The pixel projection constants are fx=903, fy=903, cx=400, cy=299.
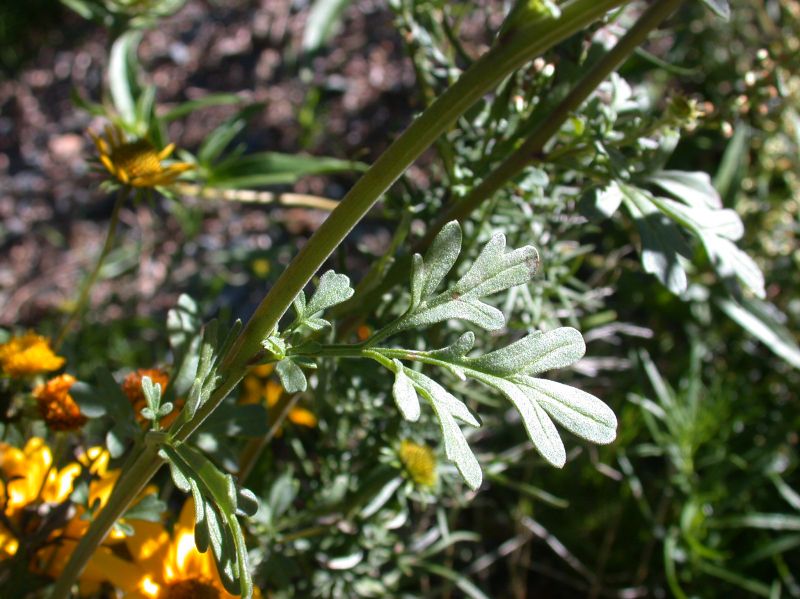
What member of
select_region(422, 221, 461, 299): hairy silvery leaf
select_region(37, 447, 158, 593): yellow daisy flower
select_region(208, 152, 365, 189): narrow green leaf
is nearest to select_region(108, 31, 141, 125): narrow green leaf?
select_region(208, 152, 365, 189): narrow green leaf

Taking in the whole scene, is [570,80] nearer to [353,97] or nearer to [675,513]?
[675,513]

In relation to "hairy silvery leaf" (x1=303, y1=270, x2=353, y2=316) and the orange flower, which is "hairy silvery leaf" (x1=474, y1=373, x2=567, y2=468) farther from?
the orange flower

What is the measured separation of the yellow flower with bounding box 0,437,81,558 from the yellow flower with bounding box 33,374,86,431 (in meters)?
0.05

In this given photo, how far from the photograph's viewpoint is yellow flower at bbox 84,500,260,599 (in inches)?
34.1

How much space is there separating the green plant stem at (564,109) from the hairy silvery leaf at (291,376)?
0.29 metres

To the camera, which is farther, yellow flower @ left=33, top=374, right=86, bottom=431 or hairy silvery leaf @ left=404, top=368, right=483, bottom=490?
yellow flower @ left=33, top=374, right=86, bottom=431

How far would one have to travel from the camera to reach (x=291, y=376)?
1.97 feet

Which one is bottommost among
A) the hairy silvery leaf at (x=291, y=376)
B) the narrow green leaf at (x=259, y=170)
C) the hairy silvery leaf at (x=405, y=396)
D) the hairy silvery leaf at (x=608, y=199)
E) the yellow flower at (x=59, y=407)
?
the narrow green leaf at (x=259, y=170)

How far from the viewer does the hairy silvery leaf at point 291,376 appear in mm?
591

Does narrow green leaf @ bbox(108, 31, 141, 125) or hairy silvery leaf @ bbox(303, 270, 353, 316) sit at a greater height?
hairy silvery leaf @ bbox(303, 270, 353, 316)

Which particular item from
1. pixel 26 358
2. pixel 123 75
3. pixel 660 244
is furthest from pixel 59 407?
pixel 123 75

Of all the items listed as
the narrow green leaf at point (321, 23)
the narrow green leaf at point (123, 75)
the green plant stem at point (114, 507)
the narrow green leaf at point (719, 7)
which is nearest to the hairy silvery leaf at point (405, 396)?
the green plant stem at point (114, 507)

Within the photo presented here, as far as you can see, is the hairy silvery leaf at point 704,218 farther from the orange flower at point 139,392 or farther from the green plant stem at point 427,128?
the orange flower at point 139,392

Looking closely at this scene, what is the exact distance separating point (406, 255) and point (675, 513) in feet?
2.62
